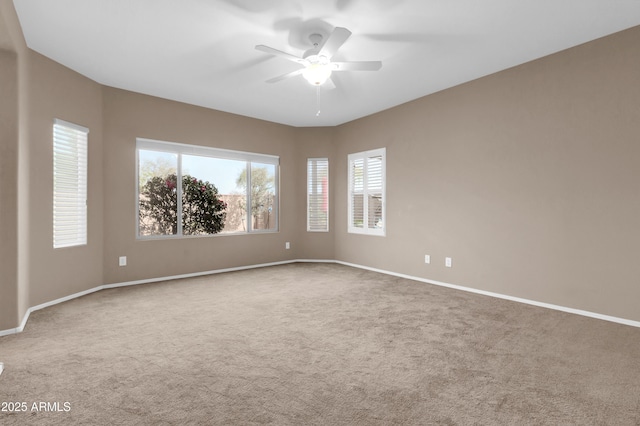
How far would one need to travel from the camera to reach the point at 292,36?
10.4 ft

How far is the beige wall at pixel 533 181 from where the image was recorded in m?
3.11

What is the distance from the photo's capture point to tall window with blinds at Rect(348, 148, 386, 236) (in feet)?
18.3

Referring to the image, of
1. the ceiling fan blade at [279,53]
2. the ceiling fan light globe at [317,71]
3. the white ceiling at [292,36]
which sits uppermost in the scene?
the white ceiling at [292,36]

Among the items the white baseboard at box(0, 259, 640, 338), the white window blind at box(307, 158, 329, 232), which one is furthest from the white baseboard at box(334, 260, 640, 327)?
the white window blind at box(307, 158, 329, 232)

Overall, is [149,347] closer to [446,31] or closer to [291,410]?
[291,410]

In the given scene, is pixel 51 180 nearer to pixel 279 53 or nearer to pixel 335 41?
pixel 279 53

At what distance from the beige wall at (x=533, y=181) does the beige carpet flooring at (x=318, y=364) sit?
49 centimetres

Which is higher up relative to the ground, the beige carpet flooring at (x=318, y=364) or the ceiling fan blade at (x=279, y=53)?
the ceiling fan blade at (x=279, y=53)

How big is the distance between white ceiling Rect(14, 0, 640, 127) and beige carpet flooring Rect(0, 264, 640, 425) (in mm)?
2794

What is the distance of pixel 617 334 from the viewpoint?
2.82 metres

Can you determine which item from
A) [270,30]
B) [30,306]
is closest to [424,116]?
[270,30]

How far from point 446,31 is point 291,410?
134 inches

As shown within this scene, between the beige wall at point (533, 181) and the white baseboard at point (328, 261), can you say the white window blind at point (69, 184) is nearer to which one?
the white baseboard at point (328, 261)

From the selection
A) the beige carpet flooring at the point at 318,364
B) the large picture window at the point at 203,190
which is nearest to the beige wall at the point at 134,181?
the large picture window at the point at 203,190
